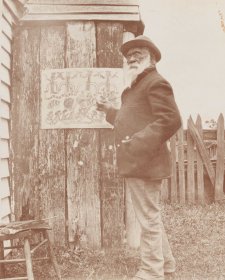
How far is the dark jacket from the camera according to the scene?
3.88m

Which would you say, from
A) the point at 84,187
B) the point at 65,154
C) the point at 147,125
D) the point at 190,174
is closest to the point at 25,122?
the point at 65,154

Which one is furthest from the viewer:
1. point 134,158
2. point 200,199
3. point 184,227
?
point 200,199

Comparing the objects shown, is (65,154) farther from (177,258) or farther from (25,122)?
(177,258)

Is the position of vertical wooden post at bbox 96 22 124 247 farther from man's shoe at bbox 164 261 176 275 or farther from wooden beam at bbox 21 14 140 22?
man's shoe at bbox 164 261 176 275

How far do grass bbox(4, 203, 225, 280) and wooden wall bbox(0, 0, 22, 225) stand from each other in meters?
0.80

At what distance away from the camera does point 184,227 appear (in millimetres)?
6379

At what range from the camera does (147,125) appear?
4.00m

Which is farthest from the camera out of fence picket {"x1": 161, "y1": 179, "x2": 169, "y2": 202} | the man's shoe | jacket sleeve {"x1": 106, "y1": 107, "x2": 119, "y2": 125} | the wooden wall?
fence picket {"x1": 161, "y1": 179, "x2": 169, "y2": 202}

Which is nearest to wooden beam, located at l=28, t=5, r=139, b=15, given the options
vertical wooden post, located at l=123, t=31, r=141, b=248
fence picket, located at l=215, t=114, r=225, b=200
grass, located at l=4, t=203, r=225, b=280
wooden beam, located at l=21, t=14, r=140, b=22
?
wooden beam, located at l=21, t=14, r=140, b=22

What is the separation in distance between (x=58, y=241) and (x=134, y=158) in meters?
1.79

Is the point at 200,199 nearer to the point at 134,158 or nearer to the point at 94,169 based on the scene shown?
the point at 94,169

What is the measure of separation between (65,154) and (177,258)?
160 centimetres

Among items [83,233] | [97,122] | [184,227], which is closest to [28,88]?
[97,122]

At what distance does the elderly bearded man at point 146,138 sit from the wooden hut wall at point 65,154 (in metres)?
1.13
